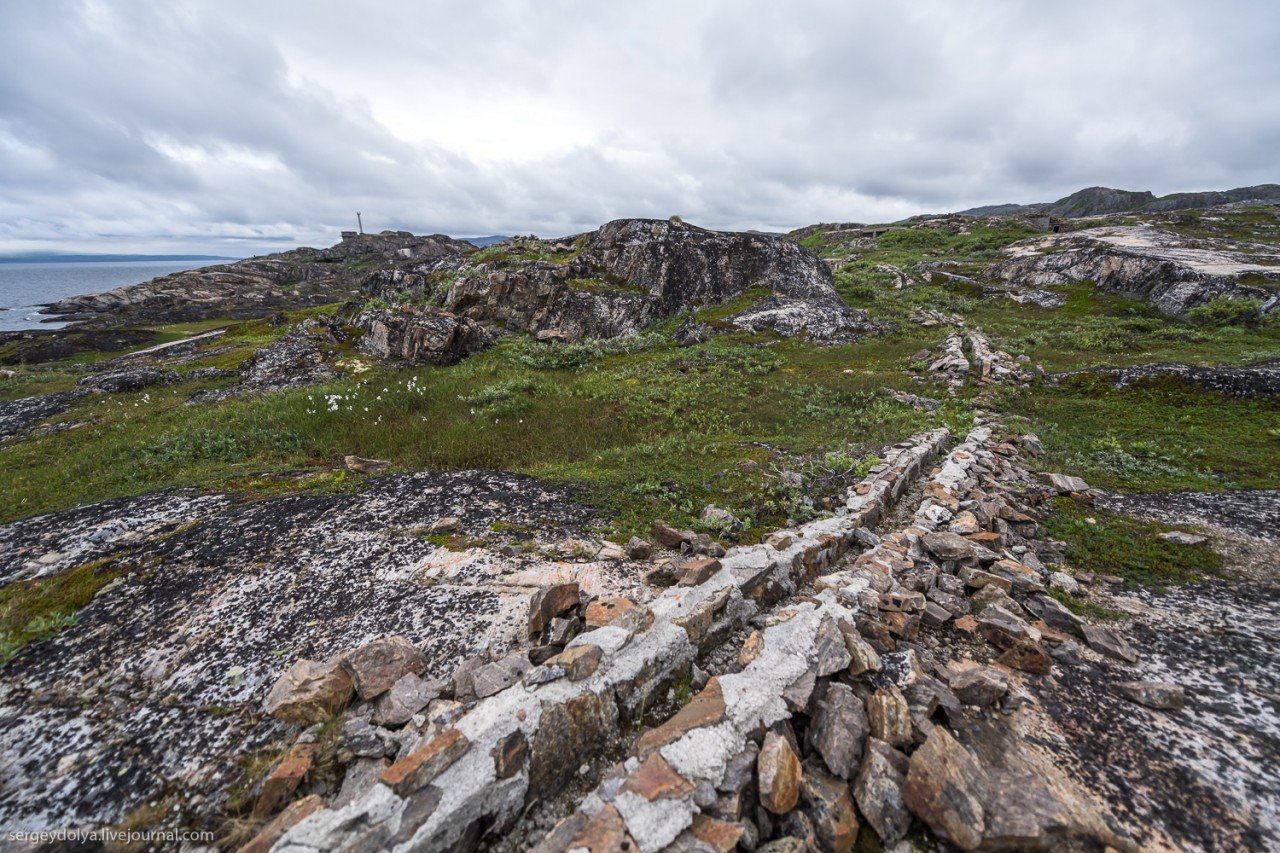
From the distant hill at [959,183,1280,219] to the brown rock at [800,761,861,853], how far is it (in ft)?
570

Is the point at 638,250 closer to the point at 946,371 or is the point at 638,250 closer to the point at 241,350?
the point at 946,371

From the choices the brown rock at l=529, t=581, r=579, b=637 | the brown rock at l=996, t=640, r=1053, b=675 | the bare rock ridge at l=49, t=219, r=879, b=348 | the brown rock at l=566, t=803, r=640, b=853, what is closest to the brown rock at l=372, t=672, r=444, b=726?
the brown rock at l=529, t=581, r=579, b=637

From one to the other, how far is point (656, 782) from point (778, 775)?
36.0 inches

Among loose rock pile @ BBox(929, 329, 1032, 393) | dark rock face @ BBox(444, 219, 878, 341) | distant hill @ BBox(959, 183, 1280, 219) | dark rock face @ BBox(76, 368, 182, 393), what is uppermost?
distant hill @ BBox(959, 183, 1280, 219)

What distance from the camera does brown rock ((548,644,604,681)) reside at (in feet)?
13.9

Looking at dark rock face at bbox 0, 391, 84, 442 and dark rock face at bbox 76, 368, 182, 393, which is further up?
dark rock face at bbox 76, 368, 182, 393

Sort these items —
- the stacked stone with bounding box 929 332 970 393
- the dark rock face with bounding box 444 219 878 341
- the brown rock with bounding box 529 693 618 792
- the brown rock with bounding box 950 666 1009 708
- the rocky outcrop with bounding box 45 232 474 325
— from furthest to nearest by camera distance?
the rocky outcrop with bounding box 45 232 474 325 < the dark rock face with bounding box 444 219 878 341 < the stacked stone with bounding box 929 332 970 393 < the brown rock with bounding box 950 666 1009 708 < the brown rock with bounding box 529 693 618 792

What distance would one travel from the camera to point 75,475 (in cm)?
1166

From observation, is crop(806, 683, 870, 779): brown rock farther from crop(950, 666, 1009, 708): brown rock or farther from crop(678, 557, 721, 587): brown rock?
crop(678, 557, 721, 587): brown rock

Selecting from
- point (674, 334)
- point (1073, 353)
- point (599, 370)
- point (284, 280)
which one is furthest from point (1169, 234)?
point (284, 280)

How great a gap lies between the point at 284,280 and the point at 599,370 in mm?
97450

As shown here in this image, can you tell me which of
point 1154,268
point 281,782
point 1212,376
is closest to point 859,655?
point 281,782

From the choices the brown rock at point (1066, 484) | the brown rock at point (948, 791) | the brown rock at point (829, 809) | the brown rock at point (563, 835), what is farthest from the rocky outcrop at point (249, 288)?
the brown rock at point (948, 791)

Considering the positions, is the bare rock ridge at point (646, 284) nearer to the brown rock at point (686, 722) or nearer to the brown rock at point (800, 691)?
the brown rock at point (800, 691)
